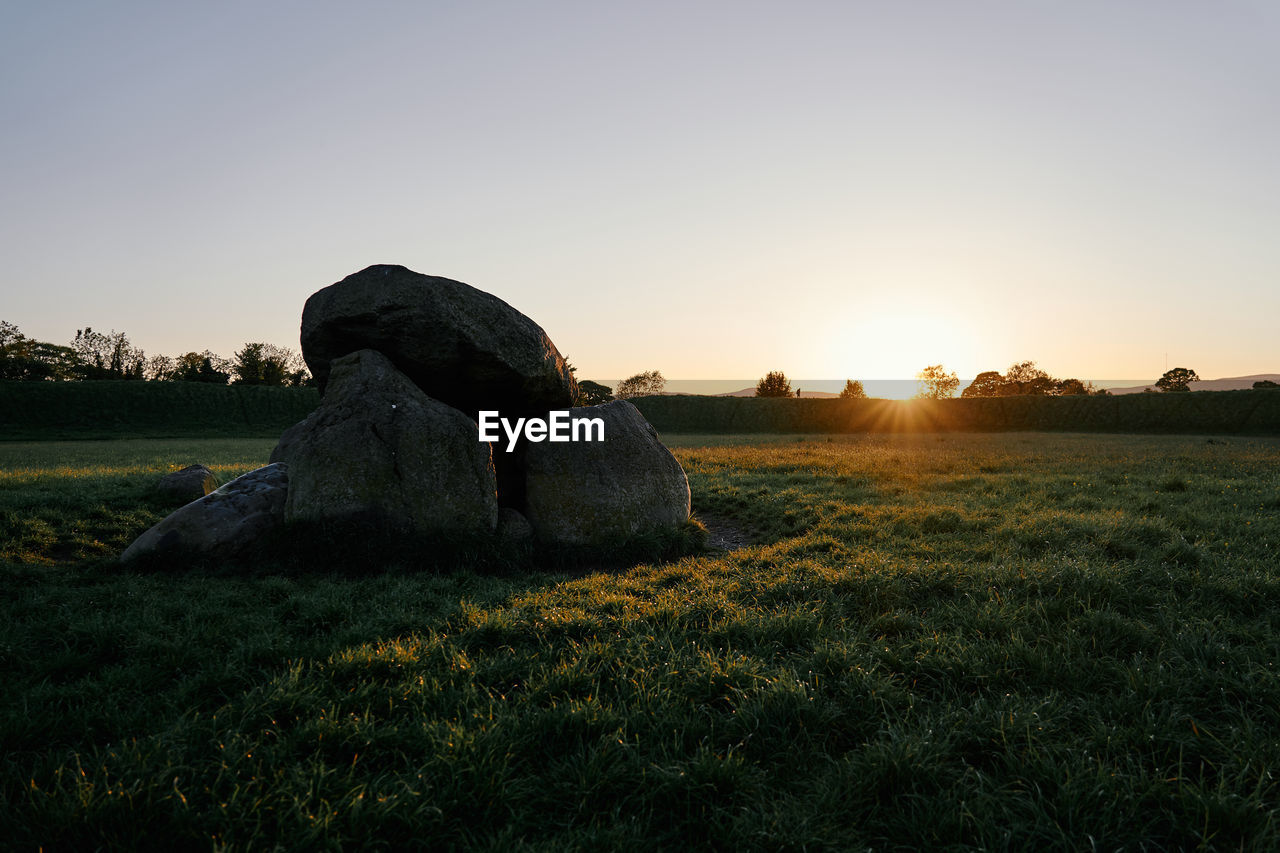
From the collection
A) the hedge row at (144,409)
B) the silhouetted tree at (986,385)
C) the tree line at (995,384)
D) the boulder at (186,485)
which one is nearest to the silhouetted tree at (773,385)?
the tree line at (995,384)

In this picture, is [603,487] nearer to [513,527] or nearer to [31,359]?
[513,527]

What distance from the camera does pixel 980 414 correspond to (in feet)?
151

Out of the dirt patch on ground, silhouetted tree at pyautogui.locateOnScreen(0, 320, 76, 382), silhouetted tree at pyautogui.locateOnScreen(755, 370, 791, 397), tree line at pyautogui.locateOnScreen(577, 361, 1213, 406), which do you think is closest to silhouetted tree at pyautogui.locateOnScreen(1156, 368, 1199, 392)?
tree line at pyautogui.locateOnScreen(577, 361, 1213, 406)

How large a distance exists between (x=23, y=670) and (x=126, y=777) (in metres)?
2.15

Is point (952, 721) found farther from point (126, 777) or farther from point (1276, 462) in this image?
point (1276, 462)

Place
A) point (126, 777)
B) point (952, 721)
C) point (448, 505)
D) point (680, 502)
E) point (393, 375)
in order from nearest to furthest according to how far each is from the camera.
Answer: point (126, 777) < point (952, 721) < point (448, 505) < point (393, 375) < point (680, 502)

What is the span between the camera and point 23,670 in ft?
13.8

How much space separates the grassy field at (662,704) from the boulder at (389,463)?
2.96 ft

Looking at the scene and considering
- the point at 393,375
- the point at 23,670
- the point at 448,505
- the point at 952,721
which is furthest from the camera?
the point at 393,375

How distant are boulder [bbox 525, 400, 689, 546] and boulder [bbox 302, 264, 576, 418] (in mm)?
1028

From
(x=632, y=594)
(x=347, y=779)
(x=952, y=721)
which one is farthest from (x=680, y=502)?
(x=347, y=779)

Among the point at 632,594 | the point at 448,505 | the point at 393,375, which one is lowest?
the point at 632,594

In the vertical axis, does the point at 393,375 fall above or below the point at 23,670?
above

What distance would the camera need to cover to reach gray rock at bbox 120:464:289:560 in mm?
7102
